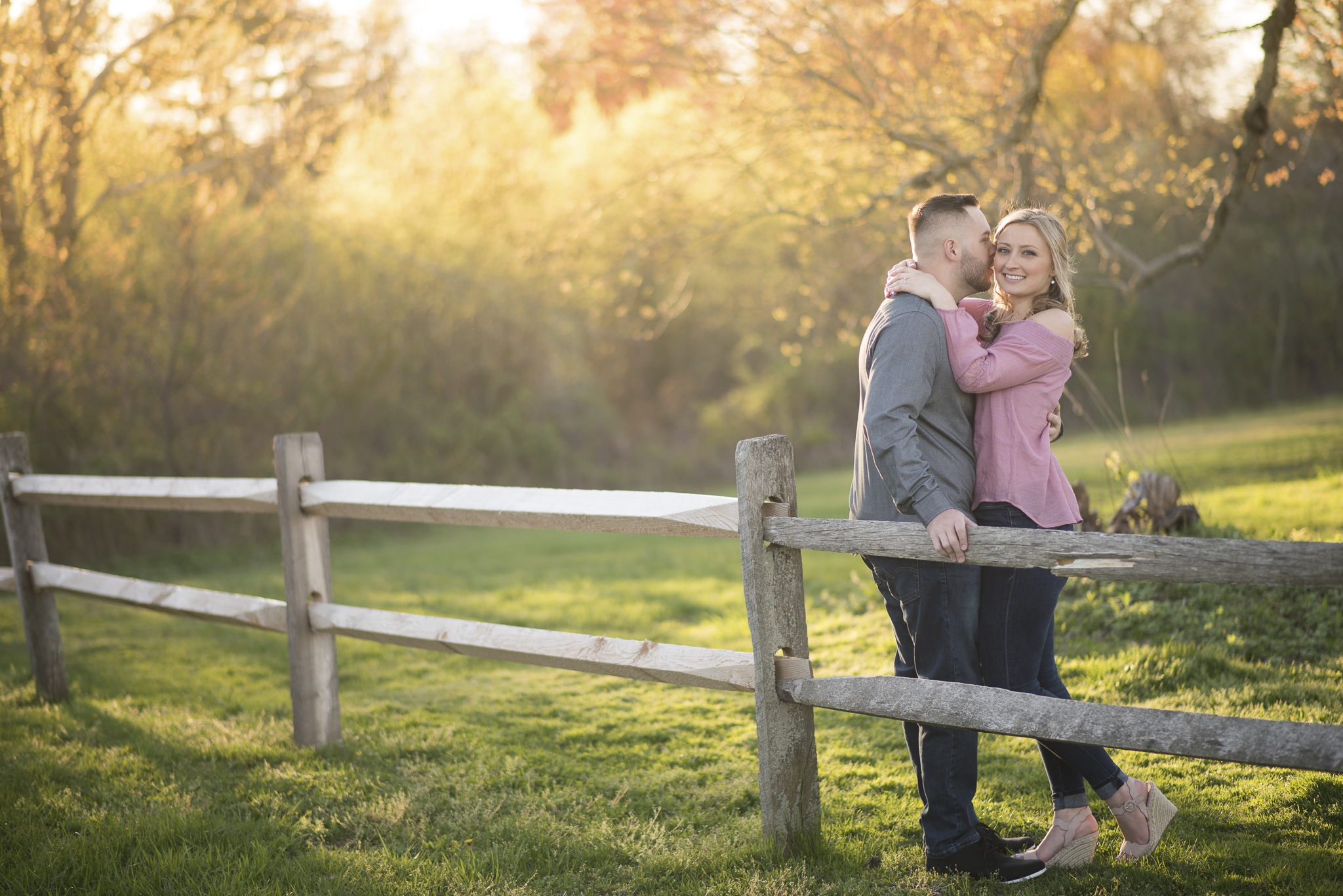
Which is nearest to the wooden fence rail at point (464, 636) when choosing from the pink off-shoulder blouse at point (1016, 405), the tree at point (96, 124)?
the pink off-shoulder blouse at point (1016, 405)

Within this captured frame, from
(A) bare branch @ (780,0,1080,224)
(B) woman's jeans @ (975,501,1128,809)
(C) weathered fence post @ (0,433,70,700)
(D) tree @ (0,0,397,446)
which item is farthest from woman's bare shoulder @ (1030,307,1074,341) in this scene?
(D) tree @ (0,0,397,446)

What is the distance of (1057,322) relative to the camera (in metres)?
2.80

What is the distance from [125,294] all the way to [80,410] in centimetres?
146

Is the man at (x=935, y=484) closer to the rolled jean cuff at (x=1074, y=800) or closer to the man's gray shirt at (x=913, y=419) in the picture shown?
the man's gray shirt at (x=913, y=419)

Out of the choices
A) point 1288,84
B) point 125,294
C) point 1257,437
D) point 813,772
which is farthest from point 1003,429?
point 1257,437

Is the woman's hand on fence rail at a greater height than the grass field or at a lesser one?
greater

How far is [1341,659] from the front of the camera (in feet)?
14.8

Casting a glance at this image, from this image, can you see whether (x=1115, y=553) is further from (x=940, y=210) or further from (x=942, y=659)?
(x=940, y=210)

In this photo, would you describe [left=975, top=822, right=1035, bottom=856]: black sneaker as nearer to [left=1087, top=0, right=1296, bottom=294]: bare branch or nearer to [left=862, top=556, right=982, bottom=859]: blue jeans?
[left=862, top=556, right=982, bottom=859]: blue jeans

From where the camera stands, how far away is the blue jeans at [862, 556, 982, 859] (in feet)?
9.10

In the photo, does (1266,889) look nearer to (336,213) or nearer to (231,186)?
(231,186)

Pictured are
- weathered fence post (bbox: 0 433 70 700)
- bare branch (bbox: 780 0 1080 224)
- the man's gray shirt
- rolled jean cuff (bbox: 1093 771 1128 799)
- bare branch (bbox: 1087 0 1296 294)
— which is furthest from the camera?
bare branch (bbox: 780 0 1080 224)

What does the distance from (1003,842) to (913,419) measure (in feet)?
4.79

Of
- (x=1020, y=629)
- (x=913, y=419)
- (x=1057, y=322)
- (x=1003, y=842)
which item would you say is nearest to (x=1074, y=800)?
(x=1003, y=842)
